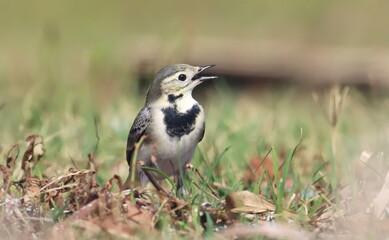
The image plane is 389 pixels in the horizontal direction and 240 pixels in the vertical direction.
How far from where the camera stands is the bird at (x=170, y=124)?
4.87 meters

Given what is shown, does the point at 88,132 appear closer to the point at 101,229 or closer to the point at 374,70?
the point at 101,229

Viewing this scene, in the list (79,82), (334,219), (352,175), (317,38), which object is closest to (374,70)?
(317,38)

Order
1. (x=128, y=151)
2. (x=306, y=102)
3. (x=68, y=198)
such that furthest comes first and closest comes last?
1. (x=306, y=102)
2. (x=128, y=151)
3. (x=68, y=198)

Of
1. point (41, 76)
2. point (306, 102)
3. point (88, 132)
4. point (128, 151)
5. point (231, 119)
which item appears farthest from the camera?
point (306, 102)

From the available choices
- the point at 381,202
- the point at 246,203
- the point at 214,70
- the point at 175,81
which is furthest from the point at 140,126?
the point at 214,70

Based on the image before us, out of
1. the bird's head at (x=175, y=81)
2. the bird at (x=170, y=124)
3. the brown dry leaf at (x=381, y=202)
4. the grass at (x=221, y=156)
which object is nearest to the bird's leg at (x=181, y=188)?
the grass at (x=221, y=156)

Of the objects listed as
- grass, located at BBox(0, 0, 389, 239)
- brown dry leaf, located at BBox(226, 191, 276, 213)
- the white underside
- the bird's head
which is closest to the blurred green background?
grass, located at BBox(0, 0, 389, 239)

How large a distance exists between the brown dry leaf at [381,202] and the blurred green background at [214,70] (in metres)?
0.66

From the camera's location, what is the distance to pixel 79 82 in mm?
7859

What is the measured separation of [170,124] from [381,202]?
1.49 meters

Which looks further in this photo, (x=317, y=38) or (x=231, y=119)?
(x=317, y=38)

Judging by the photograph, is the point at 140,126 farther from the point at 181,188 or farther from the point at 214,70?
the point at 214,70

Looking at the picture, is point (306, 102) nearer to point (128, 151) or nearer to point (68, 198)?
point (128, 151)

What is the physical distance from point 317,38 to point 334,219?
21.2ft
